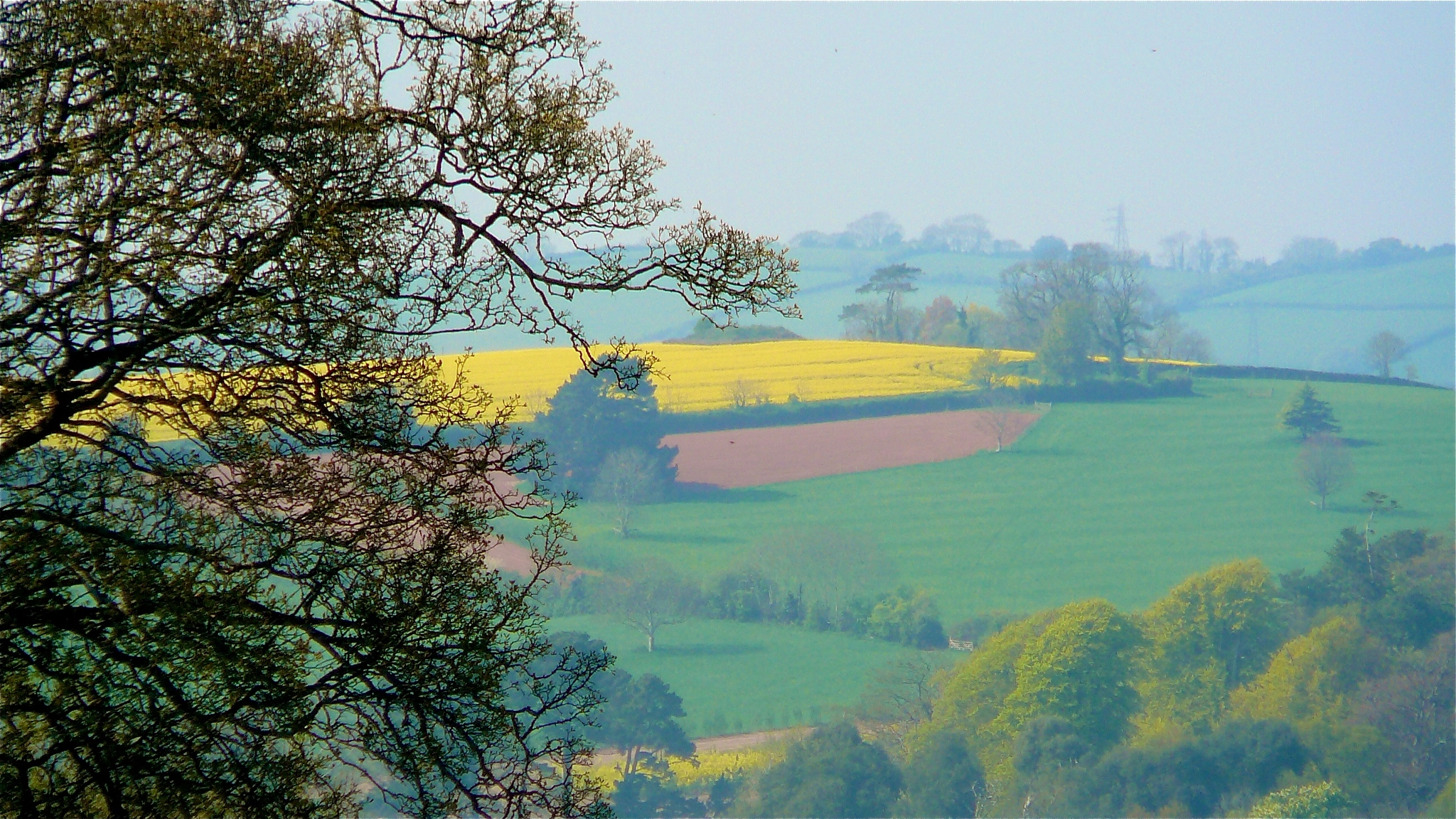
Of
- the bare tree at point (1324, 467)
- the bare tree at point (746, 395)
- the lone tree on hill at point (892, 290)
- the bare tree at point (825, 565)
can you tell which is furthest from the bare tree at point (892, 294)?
the bare tree at point (1324, 467)

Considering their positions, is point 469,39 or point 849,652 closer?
point 469,39

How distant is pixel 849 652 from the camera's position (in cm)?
5231

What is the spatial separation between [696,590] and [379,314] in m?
47.9

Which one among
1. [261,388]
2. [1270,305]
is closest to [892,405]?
[1270,305]

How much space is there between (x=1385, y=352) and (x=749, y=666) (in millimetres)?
58632

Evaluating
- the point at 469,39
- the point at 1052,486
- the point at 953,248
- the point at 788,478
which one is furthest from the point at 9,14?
the point at 953,248

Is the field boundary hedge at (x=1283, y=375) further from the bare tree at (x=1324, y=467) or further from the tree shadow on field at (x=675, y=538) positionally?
the tree shadow on field at (x=675, y=538)

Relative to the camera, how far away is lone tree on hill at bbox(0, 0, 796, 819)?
18.6 ft

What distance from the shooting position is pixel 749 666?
5141 cm

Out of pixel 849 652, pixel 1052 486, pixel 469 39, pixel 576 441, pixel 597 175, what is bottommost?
pixel 849 652

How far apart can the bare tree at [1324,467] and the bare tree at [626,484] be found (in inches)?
1367

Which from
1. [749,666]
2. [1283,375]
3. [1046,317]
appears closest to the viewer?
[749,666]

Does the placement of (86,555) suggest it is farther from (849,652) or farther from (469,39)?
(849,652)

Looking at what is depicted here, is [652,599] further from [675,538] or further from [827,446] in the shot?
[827,446]
